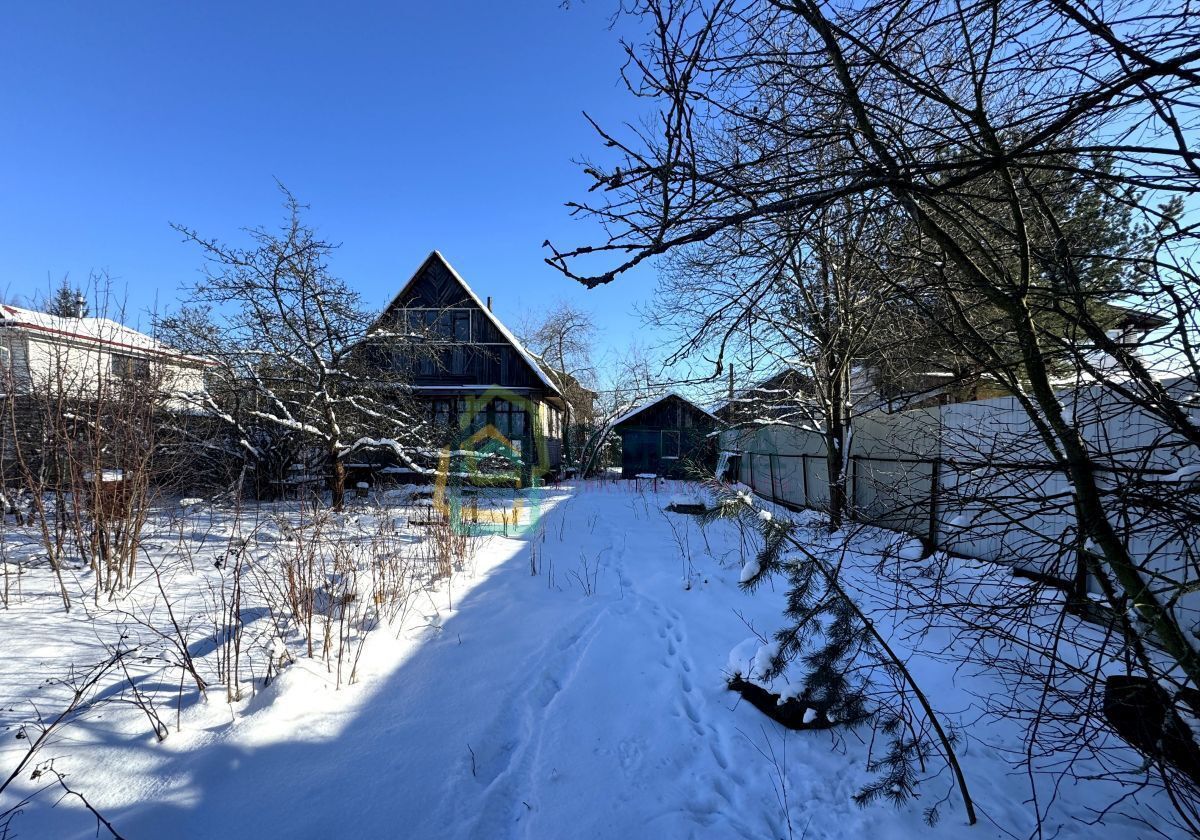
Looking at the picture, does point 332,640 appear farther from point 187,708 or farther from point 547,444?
point 547,444

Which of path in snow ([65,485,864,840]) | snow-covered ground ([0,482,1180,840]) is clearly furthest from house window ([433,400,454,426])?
path in snow ([65,485,864,840])

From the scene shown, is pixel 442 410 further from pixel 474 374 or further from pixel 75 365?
pixel 75 365

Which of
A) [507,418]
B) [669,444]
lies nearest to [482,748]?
[507,418]

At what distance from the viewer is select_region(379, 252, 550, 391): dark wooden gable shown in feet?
55.3

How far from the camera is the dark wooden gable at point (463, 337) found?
55.3ft

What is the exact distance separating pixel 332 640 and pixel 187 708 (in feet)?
3.53

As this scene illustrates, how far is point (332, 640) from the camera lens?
3.80 m

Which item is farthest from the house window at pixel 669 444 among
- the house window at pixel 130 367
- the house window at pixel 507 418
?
the house window at pixel 130 367

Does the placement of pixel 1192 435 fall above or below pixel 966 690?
above

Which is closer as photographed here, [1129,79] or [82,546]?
[1129,79]

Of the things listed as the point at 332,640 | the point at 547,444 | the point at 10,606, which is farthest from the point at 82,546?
the point at 547,444

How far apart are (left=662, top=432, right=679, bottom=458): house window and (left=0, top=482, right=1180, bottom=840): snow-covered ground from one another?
17286mm

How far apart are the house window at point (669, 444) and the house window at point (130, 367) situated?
1785 cm

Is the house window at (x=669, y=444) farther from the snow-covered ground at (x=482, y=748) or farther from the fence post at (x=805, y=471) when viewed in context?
the snow-covered ground at (x=482, y=748)
